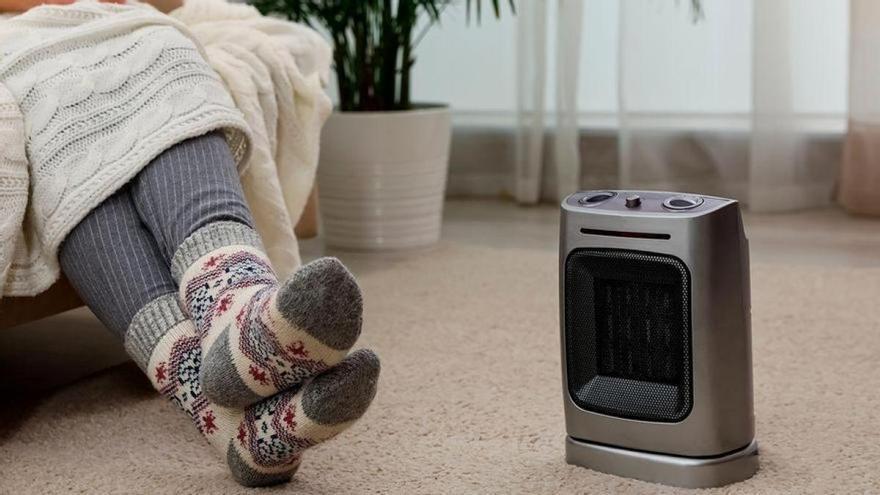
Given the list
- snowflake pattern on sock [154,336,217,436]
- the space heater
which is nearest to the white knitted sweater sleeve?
snowflake pattern on sock [154,336,217,436]

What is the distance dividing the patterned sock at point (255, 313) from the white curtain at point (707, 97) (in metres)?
1.75

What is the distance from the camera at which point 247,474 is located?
1107 mm

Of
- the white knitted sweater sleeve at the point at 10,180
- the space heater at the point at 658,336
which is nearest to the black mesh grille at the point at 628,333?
the space heater at the point at 658,336

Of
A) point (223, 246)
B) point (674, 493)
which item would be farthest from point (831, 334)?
point (223, 246)

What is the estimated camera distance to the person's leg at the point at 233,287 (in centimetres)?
94

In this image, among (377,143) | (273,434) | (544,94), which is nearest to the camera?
(273,434)

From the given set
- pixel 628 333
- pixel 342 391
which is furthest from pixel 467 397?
pixel 342 391

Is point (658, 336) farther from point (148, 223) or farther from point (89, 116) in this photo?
point (89, 116)

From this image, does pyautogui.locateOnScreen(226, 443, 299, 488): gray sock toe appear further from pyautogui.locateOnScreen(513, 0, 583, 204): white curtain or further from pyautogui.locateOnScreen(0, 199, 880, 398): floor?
pyautogui.locateOnScreen(513, 0, 583, 204): white curtain

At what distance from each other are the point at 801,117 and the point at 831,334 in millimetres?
1100

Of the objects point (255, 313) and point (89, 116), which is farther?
point (89, 116)

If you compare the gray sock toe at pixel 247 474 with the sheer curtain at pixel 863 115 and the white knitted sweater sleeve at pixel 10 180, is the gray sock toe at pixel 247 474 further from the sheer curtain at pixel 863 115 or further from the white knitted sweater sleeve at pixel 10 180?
the sheer curtain at pixel 863 115

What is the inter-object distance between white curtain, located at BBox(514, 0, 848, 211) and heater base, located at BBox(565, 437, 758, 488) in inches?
63.9

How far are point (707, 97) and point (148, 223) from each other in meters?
1.80
